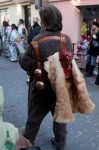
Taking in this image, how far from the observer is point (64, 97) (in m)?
3.23

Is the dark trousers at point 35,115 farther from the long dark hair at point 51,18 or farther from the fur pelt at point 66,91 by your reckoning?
the long dark hair at point 51,18

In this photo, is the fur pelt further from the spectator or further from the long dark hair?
the spectator

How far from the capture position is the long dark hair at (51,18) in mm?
3209

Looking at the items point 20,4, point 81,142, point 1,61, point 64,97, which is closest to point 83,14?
point 1,61

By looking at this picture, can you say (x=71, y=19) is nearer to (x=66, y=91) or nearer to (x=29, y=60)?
(x=29, y=60)

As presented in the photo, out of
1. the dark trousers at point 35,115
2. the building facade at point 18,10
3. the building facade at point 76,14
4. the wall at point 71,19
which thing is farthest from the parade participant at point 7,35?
the dark trousers at point 35,115

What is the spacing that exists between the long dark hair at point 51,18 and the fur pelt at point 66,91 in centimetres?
29

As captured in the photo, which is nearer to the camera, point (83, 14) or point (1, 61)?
point (83, 14)

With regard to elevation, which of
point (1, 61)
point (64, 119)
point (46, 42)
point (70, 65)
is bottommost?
point (1, 61)

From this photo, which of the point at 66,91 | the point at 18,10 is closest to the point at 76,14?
the point at 18,10

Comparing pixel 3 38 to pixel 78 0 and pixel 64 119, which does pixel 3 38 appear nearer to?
pixel 78 0

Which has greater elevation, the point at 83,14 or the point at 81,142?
the point at 83,14

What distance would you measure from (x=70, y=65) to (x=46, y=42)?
1.11ft

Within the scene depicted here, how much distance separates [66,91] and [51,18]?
75 cm
